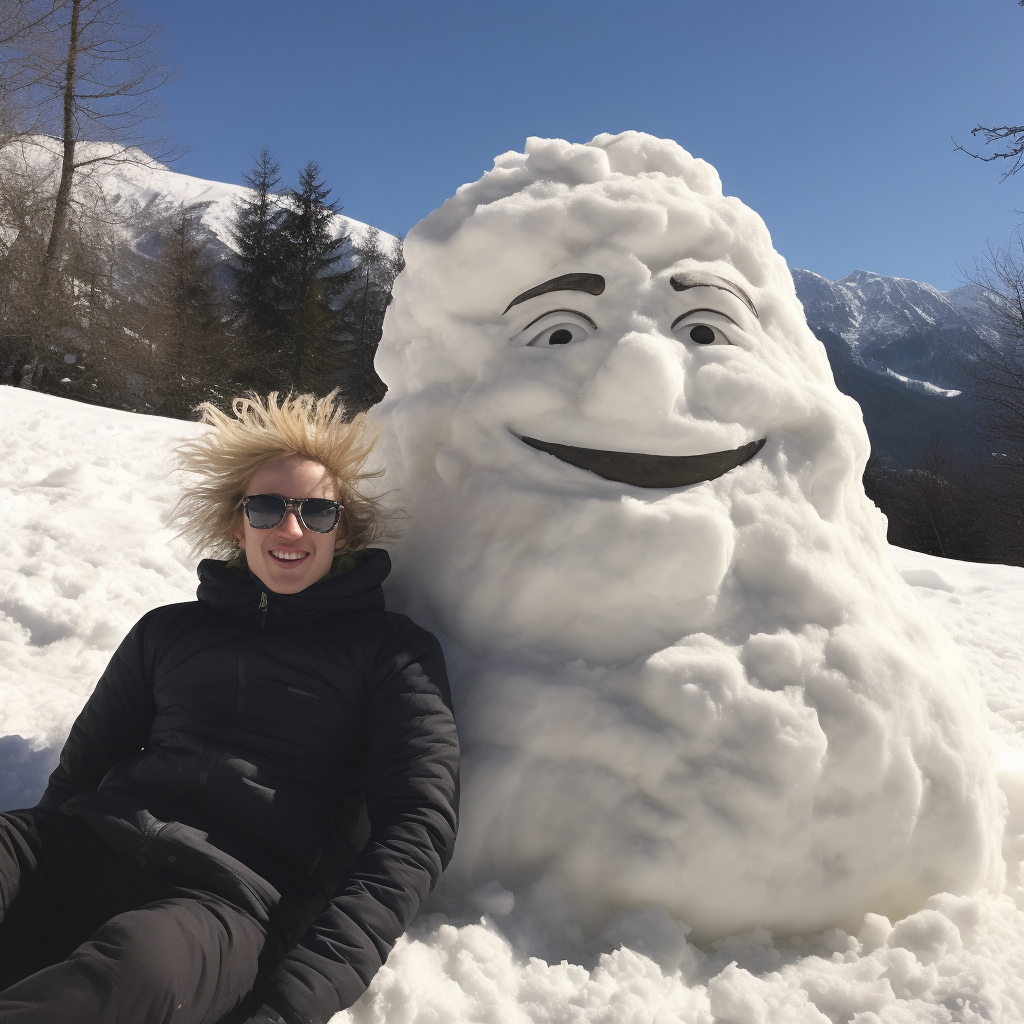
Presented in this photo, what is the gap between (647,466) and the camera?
5.99 feet

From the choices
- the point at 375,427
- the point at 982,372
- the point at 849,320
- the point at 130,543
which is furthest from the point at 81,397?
the point at 849,320

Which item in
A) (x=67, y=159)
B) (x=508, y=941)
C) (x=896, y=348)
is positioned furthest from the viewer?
(x=896, y=348)

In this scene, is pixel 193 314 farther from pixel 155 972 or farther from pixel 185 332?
pixel 155 972

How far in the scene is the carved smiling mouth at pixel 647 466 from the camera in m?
1.83

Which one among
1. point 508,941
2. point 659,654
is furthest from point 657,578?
point 508,941

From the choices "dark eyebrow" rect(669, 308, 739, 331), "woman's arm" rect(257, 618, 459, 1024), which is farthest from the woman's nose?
"dark eyebrow" rect(669, 308, 739, 331)

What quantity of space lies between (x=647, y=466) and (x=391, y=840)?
992 millimetres

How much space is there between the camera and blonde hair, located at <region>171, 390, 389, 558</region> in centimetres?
177

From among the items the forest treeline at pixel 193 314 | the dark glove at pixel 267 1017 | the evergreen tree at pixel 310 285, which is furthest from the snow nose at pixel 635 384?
the evergreen tree at pixel 310 285

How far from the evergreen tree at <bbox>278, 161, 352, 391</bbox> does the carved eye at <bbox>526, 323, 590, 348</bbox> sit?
1704 centimetres

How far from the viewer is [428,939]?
1.41m

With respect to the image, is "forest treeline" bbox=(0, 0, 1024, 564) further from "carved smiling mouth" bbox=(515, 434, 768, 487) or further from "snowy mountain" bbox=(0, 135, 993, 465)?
"carved smiling mouth" bbox=(515, 434, 768, 487)

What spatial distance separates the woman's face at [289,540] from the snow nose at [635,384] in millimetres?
663

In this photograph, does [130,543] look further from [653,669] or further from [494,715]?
Answer: [653,669]
